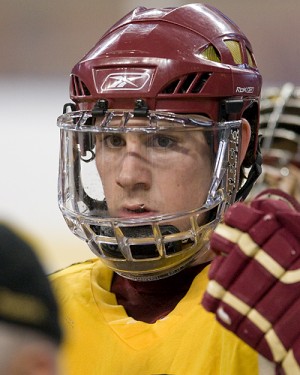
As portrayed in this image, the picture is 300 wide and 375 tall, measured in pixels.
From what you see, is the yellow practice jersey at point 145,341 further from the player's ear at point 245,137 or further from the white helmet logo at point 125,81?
the white helmet logo at point 125,81

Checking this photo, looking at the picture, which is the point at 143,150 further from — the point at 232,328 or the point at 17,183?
the point at 17,183

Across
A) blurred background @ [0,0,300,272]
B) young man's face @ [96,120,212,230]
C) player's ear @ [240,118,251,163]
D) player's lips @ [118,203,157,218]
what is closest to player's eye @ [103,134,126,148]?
young man's face @ [96,120,212,230]

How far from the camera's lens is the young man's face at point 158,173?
5.62ft

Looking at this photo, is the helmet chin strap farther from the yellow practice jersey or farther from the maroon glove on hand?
the maroon glove on hand

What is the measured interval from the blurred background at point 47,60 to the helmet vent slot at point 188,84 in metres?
3.02

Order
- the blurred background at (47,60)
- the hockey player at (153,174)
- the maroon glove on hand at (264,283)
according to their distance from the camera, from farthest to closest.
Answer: the blurred background at (47,60)
the hockey player at (153,174)
the maroon glove on hand at (264,283)

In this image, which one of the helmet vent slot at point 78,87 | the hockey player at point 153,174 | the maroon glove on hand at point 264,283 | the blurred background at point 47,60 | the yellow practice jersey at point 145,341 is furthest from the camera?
the blurred background at point 47,60

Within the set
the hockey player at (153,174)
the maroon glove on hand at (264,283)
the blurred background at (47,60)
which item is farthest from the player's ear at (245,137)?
the blurred background at (47,60)

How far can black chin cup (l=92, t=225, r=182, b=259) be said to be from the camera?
5.61 feet

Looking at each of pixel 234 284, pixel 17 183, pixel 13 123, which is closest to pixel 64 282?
pixel 234 284

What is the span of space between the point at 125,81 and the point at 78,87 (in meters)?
0.13

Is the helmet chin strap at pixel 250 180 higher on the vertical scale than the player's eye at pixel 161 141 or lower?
lower

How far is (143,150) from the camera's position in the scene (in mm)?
1715

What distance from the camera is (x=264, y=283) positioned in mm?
1326
